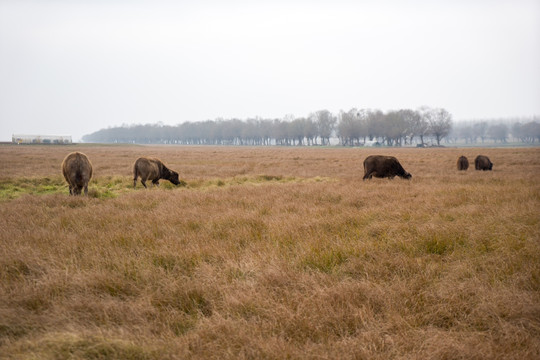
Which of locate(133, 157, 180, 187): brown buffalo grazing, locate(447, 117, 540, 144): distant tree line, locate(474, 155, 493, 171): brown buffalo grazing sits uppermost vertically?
locate(447, 117, 540, 144): distant tree line

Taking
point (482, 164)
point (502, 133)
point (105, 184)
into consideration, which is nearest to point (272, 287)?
point (105, 184)

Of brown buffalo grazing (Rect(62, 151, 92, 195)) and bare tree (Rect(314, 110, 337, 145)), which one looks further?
bare tree (Rect(314, 110, 337, 145))

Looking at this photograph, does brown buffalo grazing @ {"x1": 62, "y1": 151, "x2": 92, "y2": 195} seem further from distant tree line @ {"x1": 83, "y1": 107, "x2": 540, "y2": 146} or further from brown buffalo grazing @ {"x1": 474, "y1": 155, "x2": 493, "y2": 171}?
distant tree line @ {"x1": 83, "y1": 107, "x2": 540, "y2": 146}

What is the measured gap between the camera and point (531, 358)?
2572mm

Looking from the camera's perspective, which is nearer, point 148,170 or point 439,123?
point 148,170

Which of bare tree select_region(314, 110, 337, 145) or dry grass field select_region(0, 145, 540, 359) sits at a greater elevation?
bare tree select_region(314, 110, 337, 145)

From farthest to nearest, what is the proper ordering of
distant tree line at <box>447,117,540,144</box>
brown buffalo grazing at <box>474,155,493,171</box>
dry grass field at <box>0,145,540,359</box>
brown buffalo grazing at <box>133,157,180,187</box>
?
distant tree line at <box>447,117,540,144</box>, brown buffalo grazing at <box>474,155,493,171</box>, brown buffalo grazing at <box>133,157,180,187</box>, dry grass field at <box>0,145,540,359</box>

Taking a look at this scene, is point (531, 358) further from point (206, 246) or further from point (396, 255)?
point (206, 246)

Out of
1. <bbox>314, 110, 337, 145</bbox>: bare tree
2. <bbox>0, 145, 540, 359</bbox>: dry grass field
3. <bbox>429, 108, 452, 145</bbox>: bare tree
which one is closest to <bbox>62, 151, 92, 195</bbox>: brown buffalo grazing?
Result: <bbox>0, 145, 540, 359</bbox>: dry grass field

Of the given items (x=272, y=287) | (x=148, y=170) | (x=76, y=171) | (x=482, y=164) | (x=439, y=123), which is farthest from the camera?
(x=439, y=123)

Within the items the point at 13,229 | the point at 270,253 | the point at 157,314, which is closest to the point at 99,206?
the point at 13,229

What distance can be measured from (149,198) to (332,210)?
20.5ft

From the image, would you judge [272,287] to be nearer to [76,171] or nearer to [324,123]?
[76,171]

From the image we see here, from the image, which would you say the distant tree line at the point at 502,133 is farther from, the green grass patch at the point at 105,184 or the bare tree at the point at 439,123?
the green grass patch at the point at 105,184
